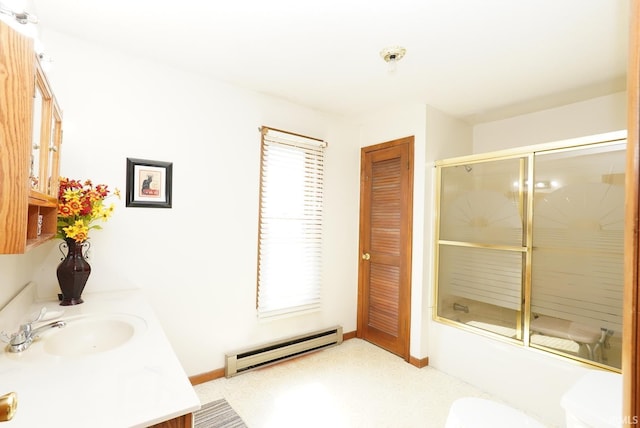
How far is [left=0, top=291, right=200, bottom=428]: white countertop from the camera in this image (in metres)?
0.77

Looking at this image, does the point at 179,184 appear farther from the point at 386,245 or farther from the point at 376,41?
the point at 386,245

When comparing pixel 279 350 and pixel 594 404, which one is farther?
pixel 279 350

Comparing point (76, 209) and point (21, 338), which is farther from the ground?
point (76, 209)

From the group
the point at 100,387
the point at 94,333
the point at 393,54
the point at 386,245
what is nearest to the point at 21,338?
the point at 94,333

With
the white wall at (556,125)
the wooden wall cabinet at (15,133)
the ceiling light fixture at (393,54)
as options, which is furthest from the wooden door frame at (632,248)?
the white wall at (556,125)

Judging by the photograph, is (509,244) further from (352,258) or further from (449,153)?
(352,258)

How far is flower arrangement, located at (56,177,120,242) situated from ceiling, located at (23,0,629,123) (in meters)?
0.96

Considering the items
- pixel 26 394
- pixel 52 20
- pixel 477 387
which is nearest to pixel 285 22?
pixel 52 20

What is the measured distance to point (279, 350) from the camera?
2.73 meters

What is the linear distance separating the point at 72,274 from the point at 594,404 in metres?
2.61

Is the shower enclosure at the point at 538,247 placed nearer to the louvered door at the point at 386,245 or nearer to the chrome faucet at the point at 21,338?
the louvered door at the point at 386,245

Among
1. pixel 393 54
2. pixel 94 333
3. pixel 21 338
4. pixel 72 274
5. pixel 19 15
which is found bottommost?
pixel 94 333

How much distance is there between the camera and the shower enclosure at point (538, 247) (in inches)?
79.4

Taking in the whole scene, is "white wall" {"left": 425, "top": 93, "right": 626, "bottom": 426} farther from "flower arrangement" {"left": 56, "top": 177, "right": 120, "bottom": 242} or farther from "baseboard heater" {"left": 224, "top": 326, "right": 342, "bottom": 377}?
"flower arrangement" {"left": 56, "top": 177, "right": 120, "bottom": 242}
